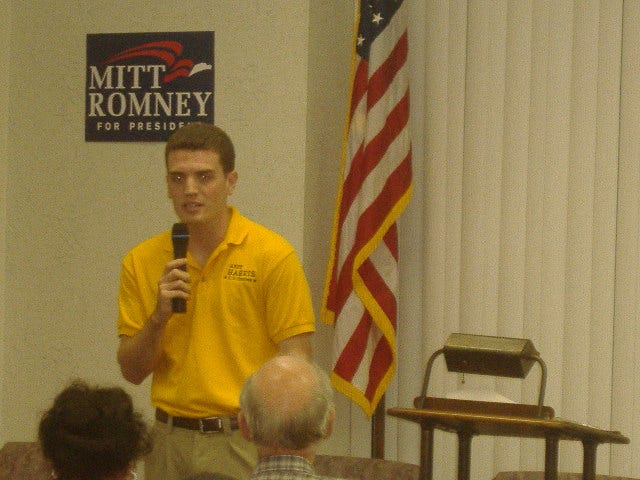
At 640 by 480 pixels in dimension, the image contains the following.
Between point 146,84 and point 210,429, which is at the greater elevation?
point 146,84

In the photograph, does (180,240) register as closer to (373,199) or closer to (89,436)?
(89,436)

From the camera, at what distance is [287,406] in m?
1.81

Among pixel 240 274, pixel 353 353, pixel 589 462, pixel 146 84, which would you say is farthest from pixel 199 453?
pixel 146 84

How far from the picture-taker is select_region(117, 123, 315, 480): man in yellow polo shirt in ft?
8.86

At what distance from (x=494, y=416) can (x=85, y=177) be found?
245cm

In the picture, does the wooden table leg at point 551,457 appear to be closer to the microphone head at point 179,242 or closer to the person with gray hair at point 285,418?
the person with gray hair at point 285,418

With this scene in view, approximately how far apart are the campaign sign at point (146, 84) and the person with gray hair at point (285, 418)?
2.34 m

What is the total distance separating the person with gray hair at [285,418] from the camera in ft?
5.87

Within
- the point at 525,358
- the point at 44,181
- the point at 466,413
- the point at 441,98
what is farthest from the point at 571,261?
the point at 44,181

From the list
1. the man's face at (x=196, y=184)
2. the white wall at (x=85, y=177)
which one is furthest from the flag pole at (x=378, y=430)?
the man's face at (x=196, y=184)

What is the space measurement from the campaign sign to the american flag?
2.16ft

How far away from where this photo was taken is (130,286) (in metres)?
2.86

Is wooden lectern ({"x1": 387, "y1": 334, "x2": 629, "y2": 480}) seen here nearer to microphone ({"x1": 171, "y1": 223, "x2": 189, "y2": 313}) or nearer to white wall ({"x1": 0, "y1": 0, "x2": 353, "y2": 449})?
microphone ({"x1": 171, "y1": 223, "x2": 189, "y2": 313})

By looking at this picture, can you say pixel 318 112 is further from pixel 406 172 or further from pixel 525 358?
pixel 525 358
